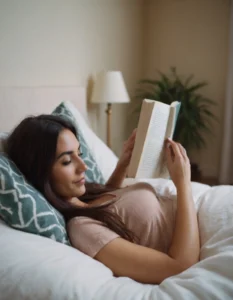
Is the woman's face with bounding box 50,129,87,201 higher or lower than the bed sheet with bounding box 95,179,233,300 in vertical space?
higher

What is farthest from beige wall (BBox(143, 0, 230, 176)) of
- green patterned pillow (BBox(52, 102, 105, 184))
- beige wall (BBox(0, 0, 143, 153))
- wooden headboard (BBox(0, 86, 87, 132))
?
green patterned pillow (BBox(52, 102, 105, 184))

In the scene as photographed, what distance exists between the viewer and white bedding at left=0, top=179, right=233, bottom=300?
675 millimetres

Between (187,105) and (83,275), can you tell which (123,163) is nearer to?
(83,275)

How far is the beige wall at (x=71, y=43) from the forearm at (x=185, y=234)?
3.61 feet

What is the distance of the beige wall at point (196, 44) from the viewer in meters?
2.91

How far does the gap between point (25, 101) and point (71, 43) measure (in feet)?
2.18

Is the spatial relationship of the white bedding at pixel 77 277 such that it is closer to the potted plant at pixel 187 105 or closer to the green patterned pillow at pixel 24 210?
the green patterned pillow at pixel 24 210

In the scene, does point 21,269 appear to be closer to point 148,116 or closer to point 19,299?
point 19,299

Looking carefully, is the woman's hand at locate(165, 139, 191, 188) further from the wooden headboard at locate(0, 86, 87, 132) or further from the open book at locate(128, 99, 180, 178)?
the wooden headboard at locate(0, 86, 87, 132)

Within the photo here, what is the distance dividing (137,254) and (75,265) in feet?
0.55

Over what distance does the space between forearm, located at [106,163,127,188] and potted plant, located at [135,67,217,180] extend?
143cm

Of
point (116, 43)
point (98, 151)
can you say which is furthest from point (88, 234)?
point (116, 43)

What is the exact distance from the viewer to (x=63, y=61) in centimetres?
209

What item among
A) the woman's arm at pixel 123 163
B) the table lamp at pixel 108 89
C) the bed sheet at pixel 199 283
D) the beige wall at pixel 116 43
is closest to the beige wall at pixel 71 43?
Answer: the beige wall at pixel 116 43
